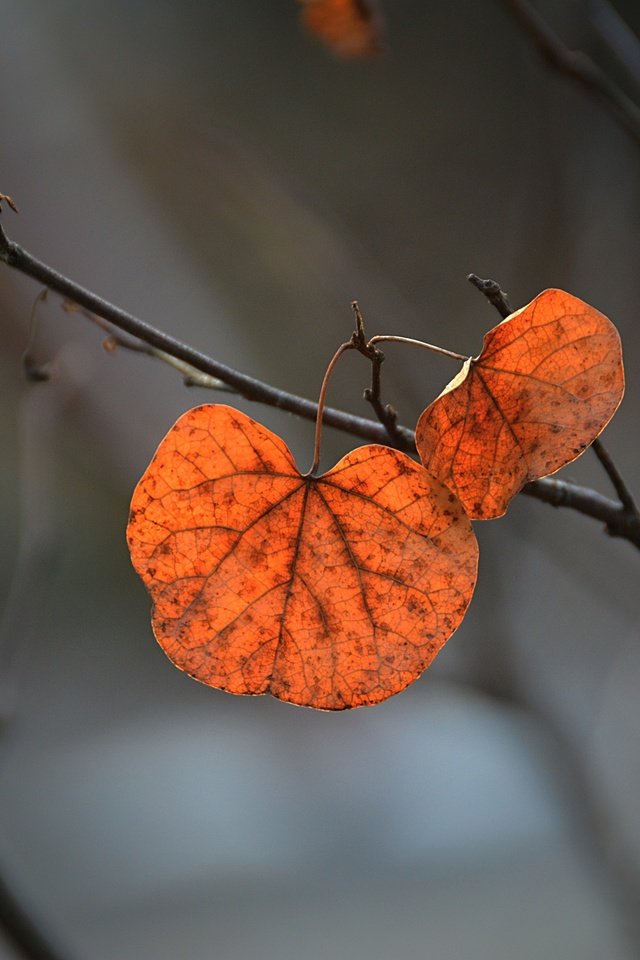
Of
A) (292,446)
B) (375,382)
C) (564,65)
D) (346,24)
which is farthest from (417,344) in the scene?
(292,446)

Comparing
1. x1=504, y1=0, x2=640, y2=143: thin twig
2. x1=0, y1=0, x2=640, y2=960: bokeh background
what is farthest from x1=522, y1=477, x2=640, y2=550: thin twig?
x1=0, y1=0, x2=640, y2=960: bokeh background

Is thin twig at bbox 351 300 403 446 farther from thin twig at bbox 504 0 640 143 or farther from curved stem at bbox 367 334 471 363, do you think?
thin twig at bbox 504 0 640 143

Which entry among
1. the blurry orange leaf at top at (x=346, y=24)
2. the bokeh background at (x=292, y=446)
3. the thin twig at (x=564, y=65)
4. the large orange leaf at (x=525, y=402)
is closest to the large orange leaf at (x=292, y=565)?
the large orange leaf at (x=525, y=402)

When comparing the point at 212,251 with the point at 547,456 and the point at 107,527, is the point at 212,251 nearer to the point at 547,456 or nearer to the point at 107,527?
the point at 107,527

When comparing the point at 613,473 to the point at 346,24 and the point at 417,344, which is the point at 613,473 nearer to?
the point at 417,344

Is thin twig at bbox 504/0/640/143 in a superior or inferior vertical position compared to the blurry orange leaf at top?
inferior

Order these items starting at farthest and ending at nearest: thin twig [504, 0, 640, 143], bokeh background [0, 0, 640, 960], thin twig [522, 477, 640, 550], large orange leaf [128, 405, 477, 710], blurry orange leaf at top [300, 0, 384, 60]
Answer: bokeh background [0, 0, 640, 960], blurry orange leaf at top [300, 0, 384, 60], thin twig [504, 0, 640, 143], thin twig [522, 477, 640, 550], large orange leaf [128, 405, 477, 710]

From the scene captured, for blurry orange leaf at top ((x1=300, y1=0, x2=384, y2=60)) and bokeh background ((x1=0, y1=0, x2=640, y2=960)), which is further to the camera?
bokeh background ((x1=0, y1=0, x2=640, y2=960))

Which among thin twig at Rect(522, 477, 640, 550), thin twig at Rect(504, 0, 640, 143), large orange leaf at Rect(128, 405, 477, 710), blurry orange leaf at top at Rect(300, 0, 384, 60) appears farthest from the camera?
blurry orange leaf at top at Rect(300, 0, 384, 60)
